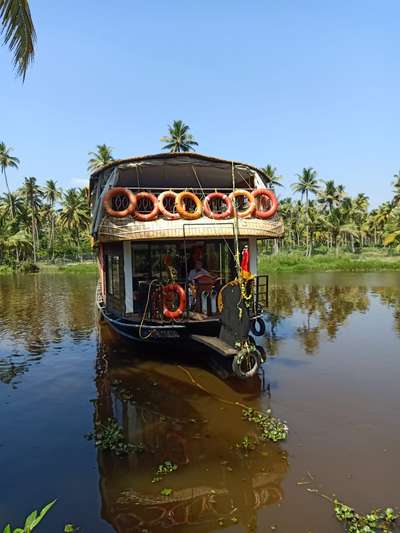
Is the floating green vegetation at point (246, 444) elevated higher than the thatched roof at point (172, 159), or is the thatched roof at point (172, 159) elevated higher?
the thatched roof at point (172, 159)

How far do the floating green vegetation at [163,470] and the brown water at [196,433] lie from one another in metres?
0.08

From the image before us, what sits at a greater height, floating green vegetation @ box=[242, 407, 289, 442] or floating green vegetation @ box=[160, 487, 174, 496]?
floating green vegetation @ box=[242, 407, 289, 442]

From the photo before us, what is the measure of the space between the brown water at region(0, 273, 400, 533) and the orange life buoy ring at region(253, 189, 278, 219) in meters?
3.73

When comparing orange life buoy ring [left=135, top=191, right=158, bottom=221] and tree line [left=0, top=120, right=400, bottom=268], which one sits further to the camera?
tree line [left=0, top=120, right=400, bottom=268]

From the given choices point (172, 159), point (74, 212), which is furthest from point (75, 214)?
point (172, 159)

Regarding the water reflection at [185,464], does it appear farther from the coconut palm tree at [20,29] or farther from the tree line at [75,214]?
the tree line at [75,214]

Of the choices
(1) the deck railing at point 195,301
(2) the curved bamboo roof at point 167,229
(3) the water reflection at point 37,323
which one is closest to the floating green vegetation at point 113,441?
(1) the deck railing at point 195,301

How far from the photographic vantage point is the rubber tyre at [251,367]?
7.89m

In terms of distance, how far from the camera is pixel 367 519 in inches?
184

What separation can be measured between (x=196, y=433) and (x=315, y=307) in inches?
580

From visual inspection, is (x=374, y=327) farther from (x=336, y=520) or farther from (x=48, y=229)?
(x=48, y=229)

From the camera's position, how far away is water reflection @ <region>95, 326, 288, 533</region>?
4.98 metres

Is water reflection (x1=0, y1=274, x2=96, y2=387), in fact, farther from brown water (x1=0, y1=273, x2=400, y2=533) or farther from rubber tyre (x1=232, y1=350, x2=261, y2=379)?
rubber tyre (x1=232, y1=350, x2=261, y2=379)

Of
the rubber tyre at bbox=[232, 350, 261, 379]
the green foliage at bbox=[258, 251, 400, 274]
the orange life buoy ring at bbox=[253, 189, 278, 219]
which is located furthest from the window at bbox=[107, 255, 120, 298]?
the green foliage at bbox=[258, 251, 400, 274]
